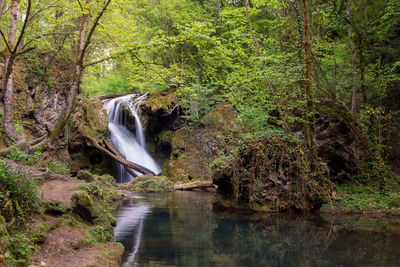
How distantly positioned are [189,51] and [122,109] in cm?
665

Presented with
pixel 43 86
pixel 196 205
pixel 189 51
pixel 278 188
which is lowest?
pixel 196 205

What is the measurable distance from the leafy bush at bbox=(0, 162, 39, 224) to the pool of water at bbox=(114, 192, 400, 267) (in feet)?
6.18

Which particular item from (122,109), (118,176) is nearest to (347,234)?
(118,176)

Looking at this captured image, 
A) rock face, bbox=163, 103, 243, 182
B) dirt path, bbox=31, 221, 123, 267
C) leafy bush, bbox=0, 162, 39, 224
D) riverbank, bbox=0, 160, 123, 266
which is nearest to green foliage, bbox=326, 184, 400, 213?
rock face, bbox=163, 103, 243, 182

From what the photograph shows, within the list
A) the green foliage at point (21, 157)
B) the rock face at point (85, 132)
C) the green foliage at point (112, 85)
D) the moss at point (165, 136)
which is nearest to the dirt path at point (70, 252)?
the green foliage at point (21, 157)

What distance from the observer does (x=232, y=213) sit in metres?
9.92

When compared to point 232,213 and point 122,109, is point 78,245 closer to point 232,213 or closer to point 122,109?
point 232,213

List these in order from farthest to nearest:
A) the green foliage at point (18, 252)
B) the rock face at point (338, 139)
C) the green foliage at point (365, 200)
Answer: the rock face at point (338, 139) < the green foliage at point (365, 200) < the green foliage at point (18, 252)

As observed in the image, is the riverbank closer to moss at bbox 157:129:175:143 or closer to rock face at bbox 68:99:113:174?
rock face at bbox 68:99:113:174

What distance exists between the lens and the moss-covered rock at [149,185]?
49.5ft

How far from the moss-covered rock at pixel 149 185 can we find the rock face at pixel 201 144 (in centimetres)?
193

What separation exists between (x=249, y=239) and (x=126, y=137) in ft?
48.9

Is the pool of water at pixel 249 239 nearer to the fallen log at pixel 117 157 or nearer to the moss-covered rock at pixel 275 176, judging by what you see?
the moss-covered rock at pixel 275 176

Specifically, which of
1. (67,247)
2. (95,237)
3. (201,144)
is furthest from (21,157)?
(201,144)
